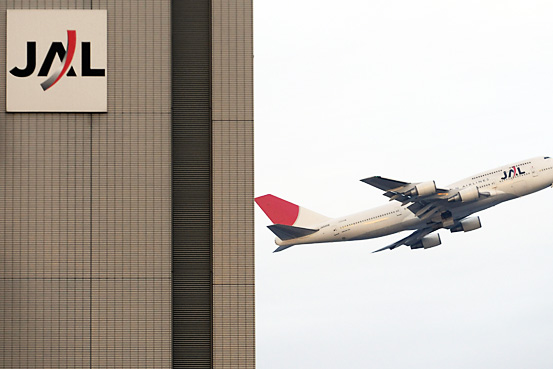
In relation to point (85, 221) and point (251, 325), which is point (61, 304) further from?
point (251, 325)

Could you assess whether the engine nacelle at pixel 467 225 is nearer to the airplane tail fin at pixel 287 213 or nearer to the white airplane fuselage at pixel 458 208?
the white airplane fuselage at pixel 458 208

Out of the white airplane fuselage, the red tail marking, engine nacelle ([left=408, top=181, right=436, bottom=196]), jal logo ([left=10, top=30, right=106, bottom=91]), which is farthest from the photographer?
the red tail marking

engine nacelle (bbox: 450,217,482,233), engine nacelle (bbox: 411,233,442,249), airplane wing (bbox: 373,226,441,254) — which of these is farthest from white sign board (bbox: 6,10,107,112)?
engine nacelle (bbox: 411,233,442,249)

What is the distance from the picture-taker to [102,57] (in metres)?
26.0

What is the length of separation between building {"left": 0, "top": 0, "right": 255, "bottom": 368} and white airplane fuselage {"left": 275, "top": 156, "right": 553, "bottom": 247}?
48.8m

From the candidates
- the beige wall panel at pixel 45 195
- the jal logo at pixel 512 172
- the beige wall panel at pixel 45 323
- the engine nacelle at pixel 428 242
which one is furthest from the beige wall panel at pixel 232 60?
the engine nacelle at pixel 428 242

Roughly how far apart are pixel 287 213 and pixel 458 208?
1852 cm

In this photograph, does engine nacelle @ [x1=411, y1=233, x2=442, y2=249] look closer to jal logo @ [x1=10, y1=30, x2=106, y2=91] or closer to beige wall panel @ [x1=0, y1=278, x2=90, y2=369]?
jal logo @ [x1=10, y1=30, x2=106, y2=91]

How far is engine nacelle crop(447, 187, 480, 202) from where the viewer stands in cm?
7025

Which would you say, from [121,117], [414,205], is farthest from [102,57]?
[414,205]

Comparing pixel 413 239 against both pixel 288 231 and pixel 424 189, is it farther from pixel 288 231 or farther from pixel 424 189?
pixel 288 231

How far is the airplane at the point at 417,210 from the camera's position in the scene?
229 feet

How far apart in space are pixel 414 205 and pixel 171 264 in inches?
2003

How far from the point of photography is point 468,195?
70.6 m
